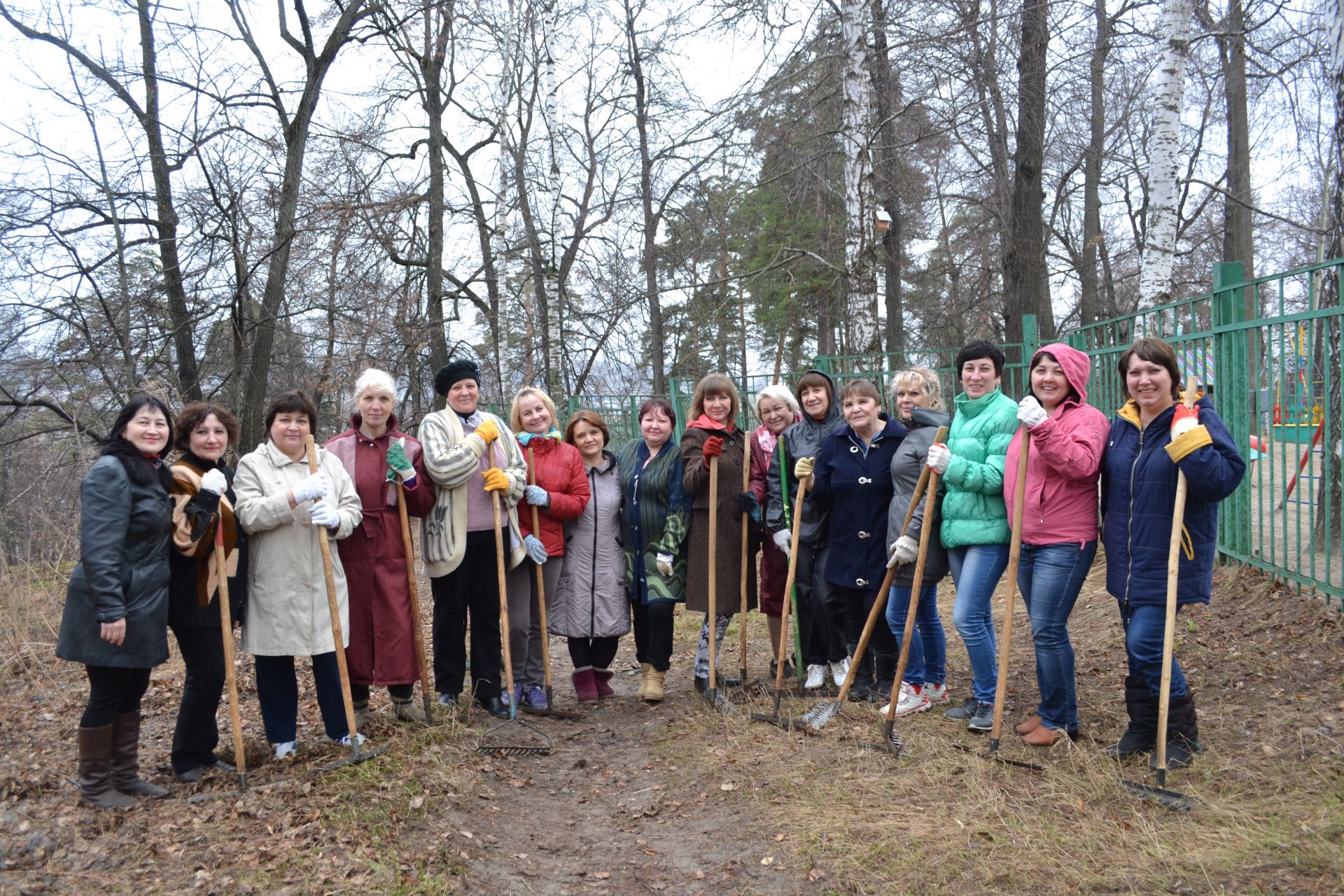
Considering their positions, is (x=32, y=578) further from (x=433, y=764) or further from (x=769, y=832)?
(x=769, y=832)

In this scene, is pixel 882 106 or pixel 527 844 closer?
pixel 527 844

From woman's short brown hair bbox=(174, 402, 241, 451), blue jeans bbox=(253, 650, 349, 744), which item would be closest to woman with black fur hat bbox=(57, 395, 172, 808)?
woman's short brown hair bbox=(174, 402, 241, 451)

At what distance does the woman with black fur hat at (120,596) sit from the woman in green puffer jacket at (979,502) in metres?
3.48

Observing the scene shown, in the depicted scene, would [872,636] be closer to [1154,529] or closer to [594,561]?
[594,561]

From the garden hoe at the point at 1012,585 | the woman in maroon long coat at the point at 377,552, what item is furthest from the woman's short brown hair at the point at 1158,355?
the woman in maroon long coat at the point at 377,552

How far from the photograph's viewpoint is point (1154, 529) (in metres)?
3.80

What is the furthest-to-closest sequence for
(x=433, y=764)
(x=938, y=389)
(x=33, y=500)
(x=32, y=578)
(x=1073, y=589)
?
(x=33, y=500) < (x=32, y=578) < (x=938, y=389) < (x=433, y=764) < (x=1073, y=589)

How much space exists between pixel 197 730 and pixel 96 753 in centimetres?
45

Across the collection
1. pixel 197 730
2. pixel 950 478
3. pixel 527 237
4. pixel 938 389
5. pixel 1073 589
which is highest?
pixel 527 237

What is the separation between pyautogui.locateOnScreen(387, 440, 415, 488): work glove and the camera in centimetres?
468

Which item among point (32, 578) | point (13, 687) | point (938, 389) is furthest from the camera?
point (32, 578)

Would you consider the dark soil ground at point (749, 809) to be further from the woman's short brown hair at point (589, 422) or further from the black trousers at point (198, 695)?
the woman's short brown hair at point (589, 422)

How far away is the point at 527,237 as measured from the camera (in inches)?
606

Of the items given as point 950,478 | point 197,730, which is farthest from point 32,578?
point 950,478
